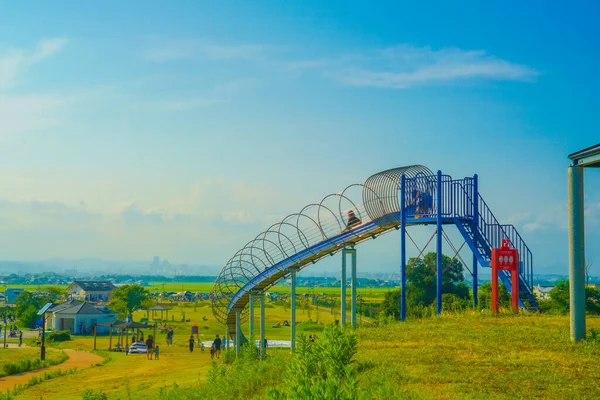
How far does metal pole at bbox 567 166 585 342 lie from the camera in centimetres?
1377

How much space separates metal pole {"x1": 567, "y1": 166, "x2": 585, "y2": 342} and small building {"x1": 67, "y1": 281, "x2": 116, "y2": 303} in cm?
11122

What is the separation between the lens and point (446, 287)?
53.4m

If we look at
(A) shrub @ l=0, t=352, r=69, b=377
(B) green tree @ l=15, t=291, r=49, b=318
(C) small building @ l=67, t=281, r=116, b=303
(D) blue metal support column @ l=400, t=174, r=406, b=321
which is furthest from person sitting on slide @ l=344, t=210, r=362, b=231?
(C) small building @ l=67, t=281, r=116, b=303

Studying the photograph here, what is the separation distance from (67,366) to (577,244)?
28530 mm

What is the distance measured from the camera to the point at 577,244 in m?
13.8

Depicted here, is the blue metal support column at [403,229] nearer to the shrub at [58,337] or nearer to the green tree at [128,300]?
the shrub at [58,337]

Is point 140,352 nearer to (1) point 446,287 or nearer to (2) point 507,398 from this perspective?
(1) point 446,287

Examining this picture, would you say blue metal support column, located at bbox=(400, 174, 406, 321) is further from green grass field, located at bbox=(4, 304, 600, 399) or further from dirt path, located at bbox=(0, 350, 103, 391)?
dirt path, located at bbox=(0, 350, 103, 391)

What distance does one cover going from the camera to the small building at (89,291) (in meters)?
118

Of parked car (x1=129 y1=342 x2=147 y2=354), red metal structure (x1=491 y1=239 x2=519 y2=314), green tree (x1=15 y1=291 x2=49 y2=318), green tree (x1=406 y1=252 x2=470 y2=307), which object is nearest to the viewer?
red metal structure (x1=491 y1=239 x2=519 y2=314)

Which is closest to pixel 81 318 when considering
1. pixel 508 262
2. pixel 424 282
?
pixel 424 282

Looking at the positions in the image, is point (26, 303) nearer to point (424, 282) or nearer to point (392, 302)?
point (392, 302)

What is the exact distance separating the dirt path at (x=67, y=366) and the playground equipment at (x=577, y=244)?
22.1 metres

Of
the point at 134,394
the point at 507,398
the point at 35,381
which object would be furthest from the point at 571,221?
the point at 35,381
